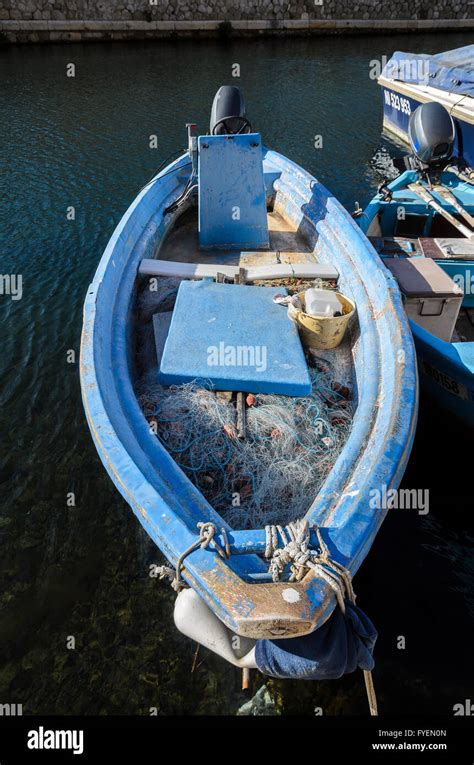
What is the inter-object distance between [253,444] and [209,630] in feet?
5.08

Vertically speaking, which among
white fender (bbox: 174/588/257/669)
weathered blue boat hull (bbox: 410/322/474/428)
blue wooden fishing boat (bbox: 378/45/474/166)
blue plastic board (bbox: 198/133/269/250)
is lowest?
white fender (bbox: 174/588/257/669)

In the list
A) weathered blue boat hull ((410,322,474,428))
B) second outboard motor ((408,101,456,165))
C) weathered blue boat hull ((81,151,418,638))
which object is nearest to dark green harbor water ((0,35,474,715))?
weathered blue boat hull ((410,322,474,428))

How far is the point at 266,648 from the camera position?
10.2 feet

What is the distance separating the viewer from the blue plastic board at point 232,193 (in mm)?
6656

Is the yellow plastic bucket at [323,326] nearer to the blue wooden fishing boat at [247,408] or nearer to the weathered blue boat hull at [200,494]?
the blue wooden fishing boat at [247,408]

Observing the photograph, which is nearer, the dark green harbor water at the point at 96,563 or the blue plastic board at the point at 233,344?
the dark green harbor water at the point at 96,563

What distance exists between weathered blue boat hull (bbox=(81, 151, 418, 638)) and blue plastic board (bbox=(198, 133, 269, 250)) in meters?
1.05

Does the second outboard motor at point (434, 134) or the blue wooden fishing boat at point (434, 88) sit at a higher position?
the blue wooden fishing boat at point (434, 88)

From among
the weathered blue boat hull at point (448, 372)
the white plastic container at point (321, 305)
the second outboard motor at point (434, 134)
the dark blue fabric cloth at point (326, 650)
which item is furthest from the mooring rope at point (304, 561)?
the second outboard motor at point (434, 134)

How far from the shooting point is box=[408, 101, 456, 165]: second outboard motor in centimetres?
840

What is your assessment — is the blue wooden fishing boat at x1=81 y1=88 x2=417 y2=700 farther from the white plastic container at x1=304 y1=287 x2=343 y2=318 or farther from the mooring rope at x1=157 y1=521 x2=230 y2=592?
the white plastic container at x1=304 y1=287 x2=343 y2=318

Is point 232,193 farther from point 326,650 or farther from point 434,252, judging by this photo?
point 326,650

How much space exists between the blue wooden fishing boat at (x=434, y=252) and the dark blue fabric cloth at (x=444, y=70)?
4680mm

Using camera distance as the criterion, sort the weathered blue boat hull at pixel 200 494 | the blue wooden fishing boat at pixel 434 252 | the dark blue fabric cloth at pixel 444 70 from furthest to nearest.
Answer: the dark blue fabric cloth at pixel 444 70, the blue wooden fishing boat at pixel 434 252, the weathered blue boat hull at pixel 200 494
